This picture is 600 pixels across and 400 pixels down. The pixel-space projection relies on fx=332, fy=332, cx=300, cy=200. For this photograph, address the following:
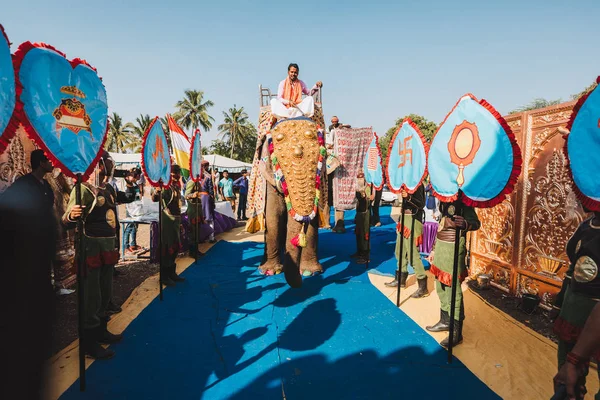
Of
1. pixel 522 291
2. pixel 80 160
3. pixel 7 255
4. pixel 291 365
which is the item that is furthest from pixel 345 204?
pixel 7 255

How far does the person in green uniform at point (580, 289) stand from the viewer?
1806 mm

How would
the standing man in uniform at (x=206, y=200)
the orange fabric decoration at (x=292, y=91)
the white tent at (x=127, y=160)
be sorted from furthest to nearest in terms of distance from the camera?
the white tent at (x=127, y=160) → the standing man in uniform at (x=206, y=200) → the orange fabric decoration at (x=292, y=91)

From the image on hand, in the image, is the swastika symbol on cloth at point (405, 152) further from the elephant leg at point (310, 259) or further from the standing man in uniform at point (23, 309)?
the standing man in uniform at point (23, 309)

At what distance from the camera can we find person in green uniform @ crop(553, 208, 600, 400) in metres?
1.81

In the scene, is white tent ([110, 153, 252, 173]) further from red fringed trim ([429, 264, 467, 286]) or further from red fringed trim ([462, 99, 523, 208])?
red fringed trim ([462, 99, 523, 208])

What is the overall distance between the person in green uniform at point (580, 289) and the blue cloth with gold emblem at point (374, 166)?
3.78 meters

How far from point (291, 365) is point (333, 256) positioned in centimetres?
440

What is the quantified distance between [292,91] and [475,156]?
325cm

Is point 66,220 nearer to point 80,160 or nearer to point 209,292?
point 80,160

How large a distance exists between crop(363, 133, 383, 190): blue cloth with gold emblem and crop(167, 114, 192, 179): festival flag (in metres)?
3.28

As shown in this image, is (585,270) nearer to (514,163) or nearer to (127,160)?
(514,163)

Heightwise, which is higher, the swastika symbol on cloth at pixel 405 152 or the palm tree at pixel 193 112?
the palm tree at pixel 193 112

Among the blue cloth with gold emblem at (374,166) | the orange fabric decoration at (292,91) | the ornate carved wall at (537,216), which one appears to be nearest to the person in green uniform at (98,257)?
the orange fabric decoration at (292,91)

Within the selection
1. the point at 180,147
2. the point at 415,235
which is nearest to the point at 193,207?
the point at 180,147
